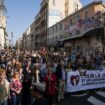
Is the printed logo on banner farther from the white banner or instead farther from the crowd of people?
the crowd of people

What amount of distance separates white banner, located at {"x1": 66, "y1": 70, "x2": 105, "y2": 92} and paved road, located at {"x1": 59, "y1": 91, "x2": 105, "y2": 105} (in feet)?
1.34

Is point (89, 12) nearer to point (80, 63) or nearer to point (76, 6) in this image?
point (80, 63)

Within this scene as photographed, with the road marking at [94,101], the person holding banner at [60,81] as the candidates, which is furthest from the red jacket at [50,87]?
the person holding banner at [60,81]

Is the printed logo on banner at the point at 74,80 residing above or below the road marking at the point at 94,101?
above

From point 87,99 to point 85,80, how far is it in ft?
6.66

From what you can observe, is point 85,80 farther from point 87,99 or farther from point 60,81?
point 60,81

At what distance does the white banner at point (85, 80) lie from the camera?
59.1 feet

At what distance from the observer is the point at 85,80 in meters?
18.7

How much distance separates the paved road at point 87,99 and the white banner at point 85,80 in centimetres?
41

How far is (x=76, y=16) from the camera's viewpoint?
55.4 metres

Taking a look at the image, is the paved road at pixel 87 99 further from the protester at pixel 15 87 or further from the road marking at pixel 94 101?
the protester at pixel 15 87

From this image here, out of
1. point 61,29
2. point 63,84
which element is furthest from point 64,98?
point 61,29

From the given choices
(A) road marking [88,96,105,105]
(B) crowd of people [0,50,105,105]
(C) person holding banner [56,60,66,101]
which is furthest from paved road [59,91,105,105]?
(B) crowd of people [0,50,105,105]

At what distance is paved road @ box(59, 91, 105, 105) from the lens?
52.2ft
